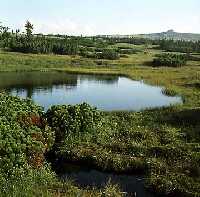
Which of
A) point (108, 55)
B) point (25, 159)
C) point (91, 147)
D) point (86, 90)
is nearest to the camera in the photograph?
point (25, 159)

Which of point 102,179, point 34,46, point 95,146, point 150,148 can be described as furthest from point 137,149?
point 34,46

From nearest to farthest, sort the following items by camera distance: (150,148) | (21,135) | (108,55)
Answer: (21,135) → (150,148) → (108,55)

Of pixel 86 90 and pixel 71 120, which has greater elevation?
pixel 71 120

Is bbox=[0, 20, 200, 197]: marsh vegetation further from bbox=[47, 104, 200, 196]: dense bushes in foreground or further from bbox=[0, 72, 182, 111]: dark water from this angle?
bbox=[0, 72, 182, 111]: dark water

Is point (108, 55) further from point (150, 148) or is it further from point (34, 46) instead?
point (150, 148)

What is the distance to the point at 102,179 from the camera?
3238cm

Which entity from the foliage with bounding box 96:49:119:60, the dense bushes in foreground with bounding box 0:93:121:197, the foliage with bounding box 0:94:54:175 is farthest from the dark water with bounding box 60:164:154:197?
the foliage with bounding box 96:49:119:60

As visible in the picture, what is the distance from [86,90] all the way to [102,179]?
56.9 m

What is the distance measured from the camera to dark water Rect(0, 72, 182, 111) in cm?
7056

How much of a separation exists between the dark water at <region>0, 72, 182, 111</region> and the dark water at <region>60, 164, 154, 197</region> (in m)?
28.7

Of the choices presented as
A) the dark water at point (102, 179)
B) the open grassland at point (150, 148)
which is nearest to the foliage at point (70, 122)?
the open grassland at point (150, 148)

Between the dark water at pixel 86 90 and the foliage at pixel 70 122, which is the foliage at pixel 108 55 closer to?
the dark water at pixel 86 90

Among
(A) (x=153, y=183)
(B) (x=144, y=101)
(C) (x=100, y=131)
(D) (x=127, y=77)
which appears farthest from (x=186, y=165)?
(D) (x=127, y=77)

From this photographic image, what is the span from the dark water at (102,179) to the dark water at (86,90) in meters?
28.7
